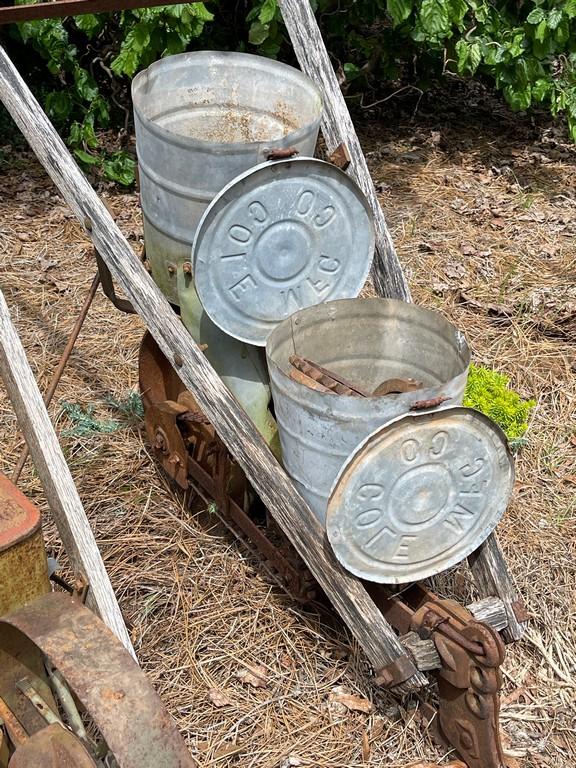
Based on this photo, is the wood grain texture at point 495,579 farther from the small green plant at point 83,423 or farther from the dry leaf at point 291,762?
the small green plant at point 83,423

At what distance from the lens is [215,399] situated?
2.44 metres

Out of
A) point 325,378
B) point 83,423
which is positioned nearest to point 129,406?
point 83,423

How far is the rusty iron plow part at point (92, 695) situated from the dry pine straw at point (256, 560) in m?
0.80

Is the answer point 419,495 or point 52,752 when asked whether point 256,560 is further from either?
point 52,752

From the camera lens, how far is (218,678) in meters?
2.67

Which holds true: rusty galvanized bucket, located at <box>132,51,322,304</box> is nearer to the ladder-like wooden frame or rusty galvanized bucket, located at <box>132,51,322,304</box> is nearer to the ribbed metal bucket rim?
the ribbed metal bucket rim

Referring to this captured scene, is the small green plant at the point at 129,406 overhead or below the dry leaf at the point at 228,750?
below

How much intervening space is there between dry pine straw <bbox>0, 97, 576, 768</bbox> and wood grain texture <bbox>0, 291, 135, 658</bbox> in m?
0.74

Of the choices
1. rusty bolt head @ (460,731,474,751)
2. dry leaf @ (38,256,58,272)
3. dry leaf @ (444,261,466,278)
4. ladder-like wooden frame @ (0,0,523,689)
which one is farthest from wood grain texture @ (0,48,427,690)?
dry leaf @ (444,261,466,278)

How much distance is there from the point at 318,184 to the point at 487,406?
4.18 feet

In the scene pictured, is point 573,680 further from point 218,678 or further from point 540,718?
point 218,678

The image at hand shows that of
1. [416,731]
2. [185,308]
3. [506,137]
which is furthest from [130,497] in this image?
[506,137]

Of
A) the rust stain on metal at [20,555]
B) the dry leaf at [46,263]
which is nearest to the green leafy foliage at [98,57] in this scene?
the dry leaf at [46,263]

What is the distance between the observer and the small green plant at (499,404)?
3486mm
